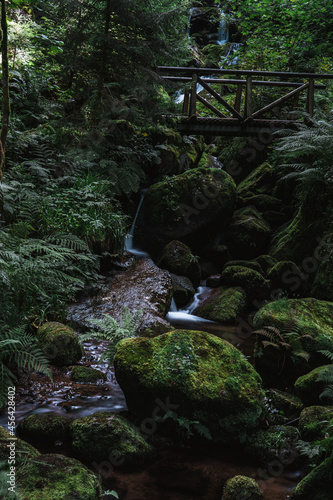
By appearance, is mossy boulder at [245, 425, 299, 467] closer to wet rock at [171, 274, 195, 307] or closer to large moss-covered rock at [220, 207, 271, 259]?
wet rock at [171, 274, 195, 307]

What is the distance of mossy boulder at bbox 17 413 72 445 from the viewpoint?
9.68 ft

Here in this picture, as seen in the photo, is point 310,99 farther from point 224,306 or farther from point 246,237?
point 224,306

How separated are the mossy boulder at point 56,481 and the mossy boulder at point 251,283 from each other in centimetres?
573

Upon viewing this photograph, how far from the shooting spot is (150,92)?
787 cm

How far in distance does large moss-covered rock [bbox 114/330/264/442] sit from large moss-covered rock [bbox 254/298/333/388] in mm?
874

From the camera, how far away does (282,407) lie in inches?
145

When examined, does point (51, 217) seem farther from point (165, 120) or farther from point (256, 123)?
point (256, 123)

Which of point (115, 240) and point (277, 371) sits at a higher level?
point (115, 240)

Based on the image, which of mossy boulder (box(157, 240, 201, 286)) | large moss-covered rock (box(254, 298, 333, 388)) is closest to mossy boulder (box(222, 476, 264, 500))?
large moss-covered rock (box(254, 298, 333, 388))

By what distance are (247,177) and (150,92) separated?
4.86 metres

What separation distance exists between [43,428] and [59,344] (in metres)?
1.23

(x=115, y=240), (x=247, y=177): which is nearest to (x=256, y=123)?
(x=247, y=177)

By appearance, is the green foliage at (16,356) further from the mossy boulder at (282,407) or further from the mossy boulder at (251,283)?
the mossy boulder at (251,283)

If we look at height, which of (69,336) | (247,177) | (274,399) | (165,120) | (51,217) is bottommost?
(274,399)
